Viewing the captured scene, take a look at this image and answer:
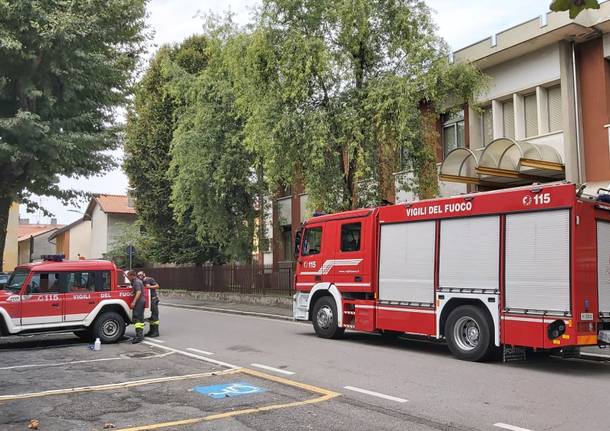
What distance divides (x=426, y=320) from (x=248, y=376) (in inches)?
156

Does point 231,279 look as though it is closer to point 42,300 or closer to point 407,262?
point 42,300

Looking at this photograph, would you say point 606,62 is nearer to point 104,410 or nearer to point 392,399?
point 392,399

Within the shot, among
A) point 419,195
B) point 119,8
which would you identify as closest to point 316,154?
point 419,195

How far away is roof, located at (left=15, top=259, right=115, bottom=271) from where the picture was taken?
12.9 meters

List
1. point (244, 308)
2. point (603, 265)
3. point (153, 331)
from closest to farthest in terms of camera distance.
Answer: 1. point (603, 265)
2. point (153, 331)
3. point (244, 308)

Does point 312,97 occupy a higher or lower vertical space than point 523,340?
higher

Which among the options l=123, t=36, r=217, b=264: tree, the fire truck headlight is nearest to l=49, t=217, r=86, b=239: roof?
l=123, t=36, r=217, b=264: tree

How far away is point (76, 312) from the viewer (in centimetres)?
1308

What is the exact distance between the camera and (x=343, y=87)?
17922mm

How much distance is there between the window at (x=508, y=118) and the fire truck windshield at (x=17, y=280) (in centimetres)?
1497

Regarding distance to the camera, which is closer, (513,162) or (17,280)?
(17,280)

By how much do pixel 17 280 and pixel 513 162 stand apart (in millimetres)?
13280

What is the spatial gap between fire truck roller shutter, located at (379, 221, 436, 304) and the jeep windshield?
768cm

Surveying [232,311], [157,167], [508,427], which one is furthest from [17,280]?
[157,167]
